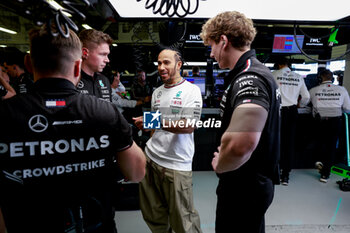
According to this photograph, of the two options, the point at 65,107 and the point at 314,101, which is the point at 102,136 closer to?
the point at 65,107

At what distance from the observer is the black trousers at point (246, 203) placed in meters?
1.12

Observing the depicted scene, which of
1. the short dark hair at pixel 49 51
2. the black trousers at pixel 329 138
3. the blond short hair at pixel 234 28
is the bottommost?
the black trousers at pixel 329 138

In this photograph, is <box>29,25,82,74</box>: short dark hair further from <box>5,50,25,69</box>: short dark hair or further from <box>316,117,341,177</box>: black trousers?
<box>316,117,341,177</box>: black trousers

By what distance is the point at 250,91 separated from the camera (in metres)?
0.98

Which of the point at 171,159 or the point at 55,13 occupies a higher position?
the point at 55,13

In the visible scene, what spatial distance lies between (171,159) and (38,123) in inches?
41.0

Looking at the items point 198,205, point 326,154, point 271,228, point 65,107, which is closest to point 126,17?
point 65,107

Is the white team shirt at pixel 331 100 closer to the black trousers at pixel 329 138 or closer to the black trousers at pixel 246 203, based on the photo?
the black trousers at pixel 329 138

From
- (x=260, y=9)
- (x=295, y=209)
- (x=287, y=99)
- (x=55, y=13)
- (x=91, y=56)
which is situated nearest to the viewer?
(x=55, y=13)

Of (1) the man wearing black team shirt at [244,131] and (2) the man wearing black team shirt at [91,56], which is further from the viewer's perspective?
(2) the man wearing black team shirt at [91,56]

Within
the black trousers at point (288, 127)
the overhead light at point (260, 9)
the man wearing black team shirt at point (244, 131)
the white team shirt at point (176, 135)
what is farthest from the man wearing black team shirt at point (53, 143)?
the black trousers at point (288, 127)

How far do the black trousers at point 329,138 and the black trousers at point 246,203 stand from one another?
2792 millimetres

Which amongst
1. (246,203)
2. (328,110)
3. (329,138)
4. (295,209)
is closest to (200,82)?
(328,110)

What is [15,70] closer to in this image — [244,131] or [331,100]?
[244,131]
